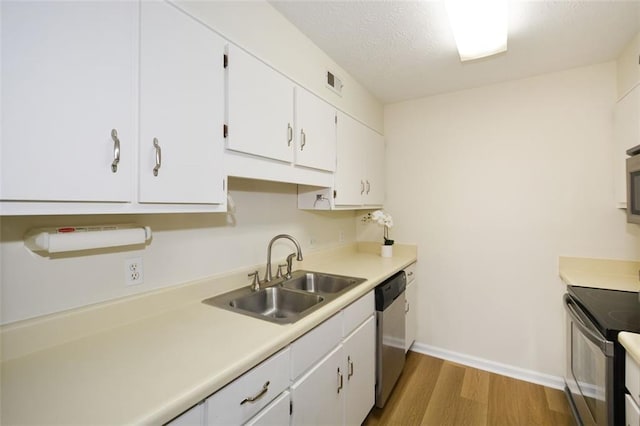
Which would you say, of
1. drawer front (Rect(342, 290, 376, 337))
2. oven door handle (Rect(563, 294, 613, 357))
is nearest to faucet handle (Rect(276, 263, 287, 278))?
drawer front (Rect(342, 290, 376, 337))

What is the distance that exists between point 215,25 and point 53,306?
1221 millimetres

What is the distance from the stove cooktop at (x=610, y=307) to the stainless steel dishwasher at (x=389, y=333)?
1021 millimetres

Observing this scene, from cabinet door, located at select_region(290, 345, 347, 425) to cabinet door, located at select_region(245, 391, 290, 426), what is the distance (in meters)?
0.04

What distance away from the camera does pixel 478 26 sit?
160cm

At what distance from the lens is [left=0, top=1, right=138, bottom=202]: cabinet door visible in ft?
2.31

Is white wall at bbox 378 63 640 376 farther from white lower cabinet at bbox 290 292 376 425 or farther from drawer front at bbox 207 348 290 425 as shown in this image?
drawer front at bbox 207 348 290 425

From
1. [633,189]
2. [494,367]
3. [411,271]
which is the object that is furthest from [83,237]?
[494,367]

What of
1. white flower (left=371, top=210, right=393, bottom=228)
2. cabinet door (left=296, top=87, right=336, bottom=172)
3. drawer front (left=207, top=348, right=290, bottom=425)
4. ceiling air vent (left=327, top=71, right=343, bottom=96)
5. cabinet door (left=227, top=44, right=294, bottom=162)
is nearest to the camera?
drawer front (left=207, top=348, right=290, bottom=425)

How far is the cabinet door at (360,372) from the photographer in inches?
61.4

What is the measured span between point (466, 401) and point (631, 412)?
1104mm

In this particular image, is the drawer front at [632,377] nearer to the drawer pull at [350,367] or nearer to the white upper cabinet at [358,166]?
the drawer pull at [350,367]

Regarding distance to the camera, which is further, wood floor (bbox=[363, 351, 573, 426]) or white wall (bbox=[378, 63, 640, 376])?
white wall (bbox=[378, 63, 640, 376])

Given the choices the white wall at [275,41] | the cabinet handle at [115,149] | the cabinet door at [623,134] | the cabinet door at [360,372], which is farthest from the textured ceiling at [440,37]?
the cabinet door at [360,372]

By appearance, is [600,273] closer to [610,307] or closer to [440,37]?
[610,307]
